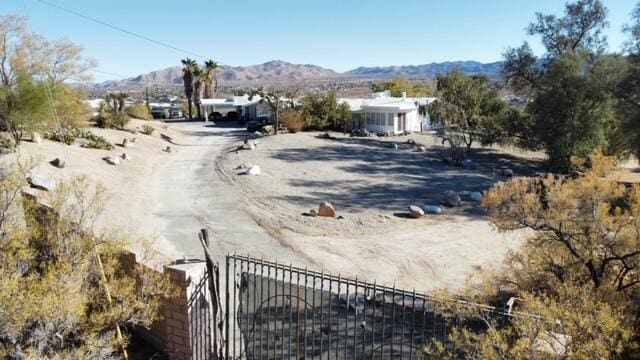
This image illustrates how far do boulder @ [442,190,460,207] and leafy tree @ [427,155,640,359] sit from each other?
35.7ft

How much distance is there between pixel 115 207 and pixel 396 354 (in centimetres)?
1235

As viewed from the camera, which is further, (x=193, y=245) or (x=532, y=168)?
(x=532, y=168)

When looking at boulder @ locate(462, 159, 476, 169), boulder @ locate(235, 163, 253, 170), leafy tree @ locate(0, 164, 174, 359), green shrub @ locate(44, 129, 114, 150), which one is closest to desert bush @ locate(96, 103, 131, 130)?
green shrub @ locate(44, 129, 114, 150)

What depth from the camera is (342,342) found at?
7.34 meters

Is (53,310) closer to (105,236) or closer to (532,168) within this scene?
(105,236)

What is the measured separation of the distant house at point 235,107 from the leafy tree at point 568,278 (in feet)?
164

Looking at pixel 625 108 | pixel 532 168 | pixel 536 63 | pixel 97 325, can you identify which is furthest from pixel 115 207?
pixel 536 63

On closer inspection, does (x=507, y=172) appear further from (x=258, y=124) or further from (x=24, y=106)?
(x=24, y=106)

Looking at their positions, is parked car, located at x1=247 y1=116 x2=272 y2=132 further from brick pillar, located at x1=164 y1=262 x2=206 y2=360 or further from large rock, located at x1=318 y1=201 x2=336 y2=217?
brick pillar, located at x1=164 y1=262 x2=206 y2=360

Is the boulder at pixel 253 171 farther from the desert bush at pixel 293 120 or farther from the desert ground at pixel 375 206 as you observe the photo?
the desert bush at pixel 293 120

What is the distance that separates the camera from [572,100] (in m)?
29.8

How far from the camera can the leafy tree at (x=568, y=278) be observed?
4.22 meters

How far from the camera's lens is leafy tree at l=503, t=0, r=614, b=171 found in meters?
29.4

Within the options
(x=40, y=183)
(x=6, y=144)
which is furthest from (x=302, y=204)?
(x=6, y=144)
